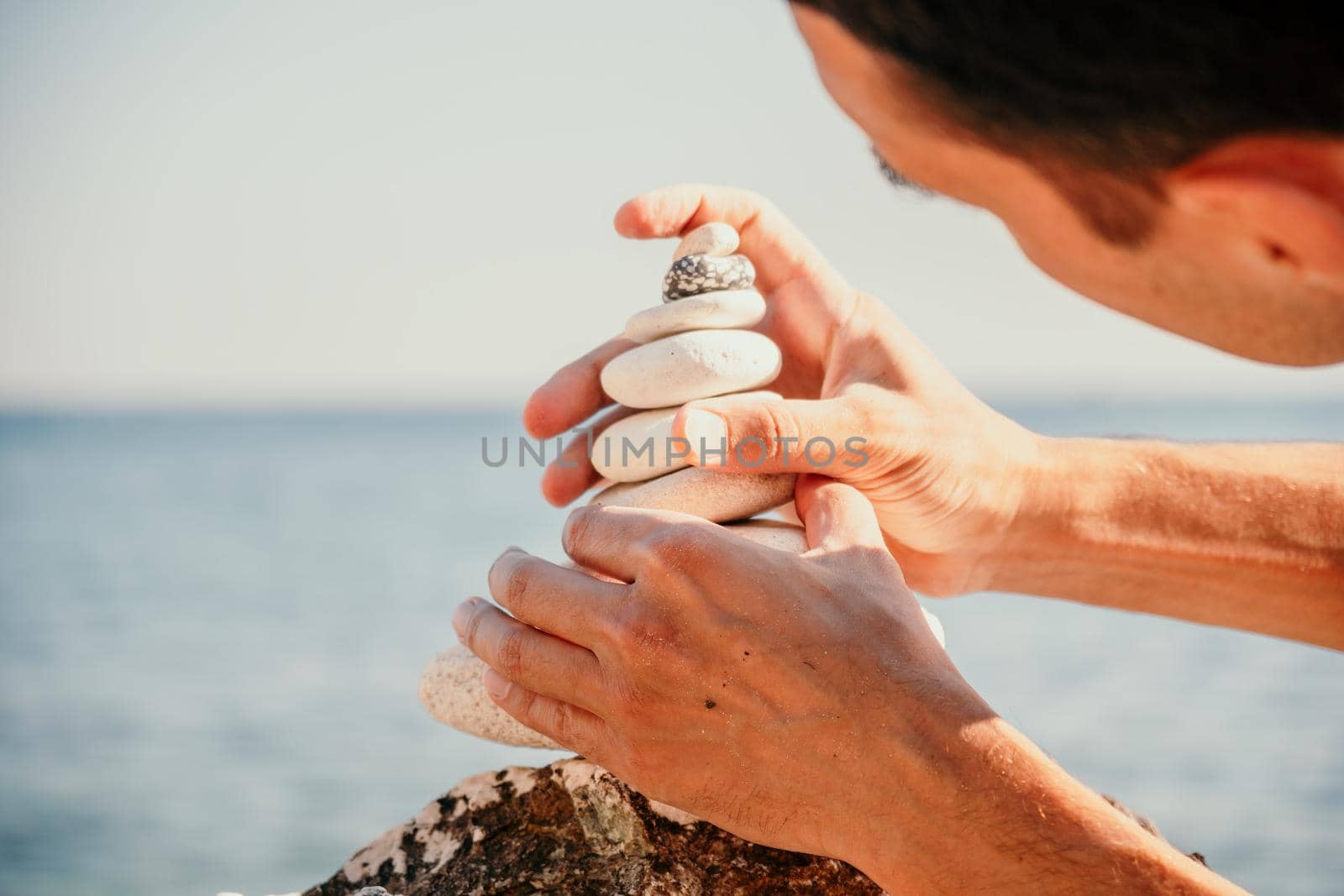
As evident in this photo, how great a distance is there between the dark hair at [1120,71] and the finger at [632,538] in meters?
0.89

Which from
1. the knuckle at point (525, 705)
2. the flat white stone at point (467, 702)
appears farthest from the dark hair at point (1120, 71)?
the flat white stone at point (467, 702)

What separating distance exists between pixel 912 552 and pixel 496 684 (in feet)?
4.57

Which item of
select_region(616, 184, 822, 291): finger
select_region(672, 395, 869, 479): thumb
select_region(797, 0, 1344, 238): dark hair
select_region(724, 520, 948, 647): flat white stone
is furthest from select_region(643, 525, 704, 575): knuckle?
select_region(616, 184, 822, 291): finger

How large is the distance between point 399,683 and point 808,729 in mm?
11886

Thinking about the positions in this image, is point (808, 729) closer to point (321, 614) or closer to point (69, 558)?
point (321, 614)

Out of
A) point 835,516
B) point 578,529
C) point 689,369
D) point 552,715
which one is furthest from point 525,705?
point 689,369

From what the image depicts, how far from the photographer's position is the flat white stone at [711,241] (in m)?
2.81

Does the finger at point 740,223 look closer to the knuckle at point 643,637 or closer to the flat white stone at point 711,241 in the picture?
the flat white stone at point 711,241

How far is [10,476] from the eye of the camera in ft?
144

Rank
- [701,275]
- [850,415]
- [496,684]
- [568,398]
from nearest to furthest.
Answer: [496,684] → [850,415] → [701,275] → [568,398]

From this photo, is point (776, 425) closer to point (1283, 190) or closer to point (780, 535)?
point (780, 535)

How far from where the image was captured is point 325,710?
1210 cm

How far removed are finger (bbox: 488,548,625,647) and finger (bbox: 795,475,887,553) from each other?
45 cm

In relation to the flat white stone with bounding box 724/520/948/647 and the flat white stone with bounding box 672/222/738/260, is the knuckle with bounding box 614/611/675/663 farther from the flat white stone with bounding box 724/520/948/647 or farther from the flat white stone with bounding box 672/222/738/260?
the flat white stone with bounding box 672/222/738/260
